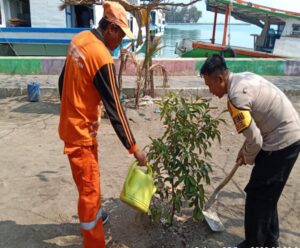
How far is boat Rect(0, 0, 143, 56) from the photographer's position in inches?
479

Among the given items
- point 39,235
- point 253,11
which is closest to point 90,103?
point 39,235

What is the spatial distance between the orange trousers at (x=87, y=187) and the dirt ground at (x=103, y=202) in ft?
1.43

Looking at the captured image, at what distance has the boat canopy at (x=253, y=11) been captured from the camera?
1277cm

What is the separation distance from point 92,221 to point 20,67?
7.59 metres

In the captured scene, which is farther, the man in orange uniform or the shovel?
the shovel

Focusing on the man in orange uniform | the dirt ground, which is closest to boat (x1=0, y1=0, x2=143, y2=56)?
the dirt ground

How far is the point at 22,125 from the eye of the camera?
229 inches

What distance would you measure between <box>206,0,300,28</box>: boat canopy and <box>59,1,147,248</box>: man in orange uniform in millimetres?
11490

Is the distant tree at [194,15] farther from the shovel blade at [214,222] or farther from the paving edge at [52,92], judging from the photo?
the shovel blade at [214,222]

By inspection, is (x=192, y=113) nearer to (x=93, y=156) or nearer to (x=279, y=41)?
(x=93, y=156)

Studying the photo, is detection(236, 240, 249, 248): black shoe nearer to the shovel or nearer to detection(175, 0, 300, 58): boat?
the shovel

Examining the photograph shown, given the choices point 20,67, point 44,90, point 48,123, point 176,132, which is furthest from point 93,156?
point 20,67

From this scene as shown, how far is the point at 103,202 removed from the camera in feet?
11.0

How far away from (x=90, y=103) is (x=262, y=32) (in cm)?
1408
